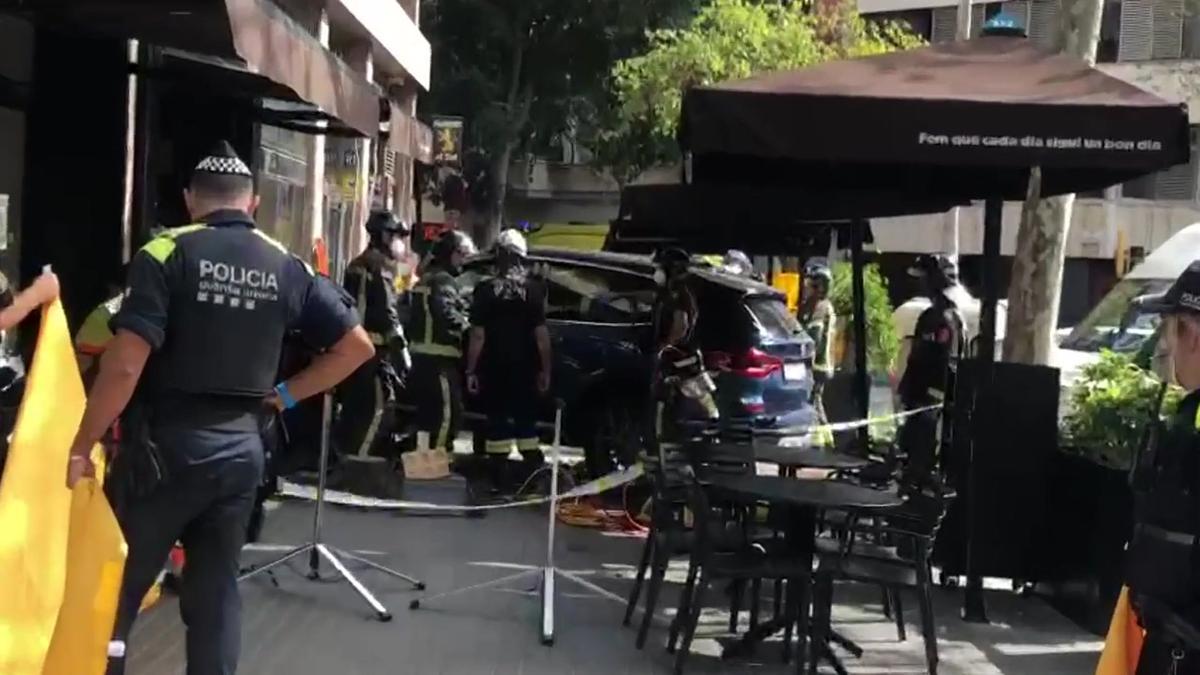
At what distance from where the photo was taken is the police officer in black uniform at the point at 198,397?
5.23 meters

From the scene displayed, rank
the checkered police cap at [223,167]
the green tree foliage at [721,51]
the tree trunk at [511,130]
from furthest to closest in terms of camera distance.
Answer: the tree trunk at [511,130]
the green tree foliage at [721,51]
the checkered police cap at [223,167]

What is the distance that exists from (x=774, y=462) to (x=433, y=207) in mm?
36155

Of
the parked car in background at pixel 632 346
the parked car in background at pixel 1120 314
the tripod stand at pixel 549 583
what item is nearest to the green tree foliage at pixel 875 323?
the parked car in background at pixel 1120 314

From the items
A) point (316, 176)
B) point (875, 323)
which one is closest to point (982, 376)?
point (875, 323)

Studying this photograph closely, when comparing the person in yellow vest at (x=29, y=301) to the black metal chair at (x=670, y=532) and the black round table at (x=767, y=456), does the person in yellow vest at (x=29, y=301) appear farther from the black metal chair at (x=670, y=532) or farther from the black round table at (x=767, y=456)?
the black round table at (x=767, y=456)

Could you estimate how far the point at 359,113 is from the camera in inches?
364

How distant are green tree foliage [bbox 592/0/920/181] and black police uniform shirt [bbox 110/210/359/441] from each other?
77.9 feet

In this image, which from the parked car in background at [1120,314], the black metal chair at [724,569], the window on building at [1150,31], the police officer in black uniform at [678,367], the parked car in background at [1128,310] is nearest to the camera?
the black metal chair at [724,569]

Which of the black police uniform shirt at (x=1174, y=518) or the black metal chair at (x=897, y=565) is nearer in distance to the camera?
the black police uniform shirt at (x=1174, y=518)

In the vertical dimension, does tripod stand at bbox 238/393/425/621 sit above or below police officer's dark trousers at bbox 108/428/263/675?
below

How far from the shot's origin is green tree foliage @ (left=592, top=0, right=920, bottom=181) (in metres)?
31.1

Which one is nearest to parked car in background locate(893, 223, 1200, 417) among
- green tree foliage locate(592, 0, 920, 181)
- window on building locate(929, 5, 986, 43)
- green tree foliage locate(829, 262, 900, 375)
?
green tree foliage locate(829, 262, 900, 375)

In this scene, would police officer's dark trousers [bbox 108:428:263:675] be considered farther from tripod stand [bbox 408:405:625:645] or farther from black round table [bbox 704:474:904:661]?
tripod stand [bbox 408:405:625:645]

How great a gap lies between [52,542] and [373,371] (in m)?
6.11
